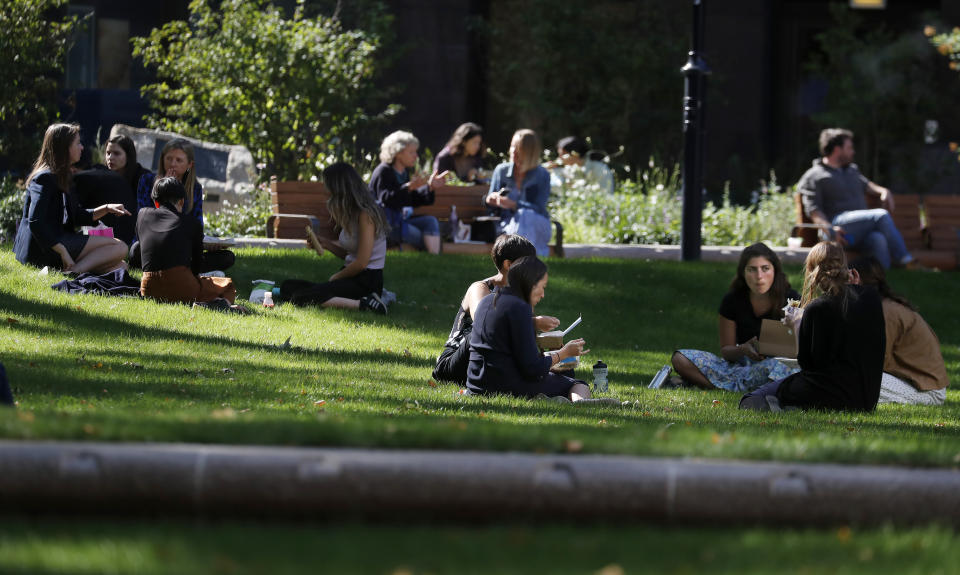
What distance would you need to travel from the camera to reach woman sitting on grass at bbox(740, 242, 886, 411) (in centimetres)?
808

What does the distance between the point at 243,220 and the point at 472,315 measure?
7.78 m

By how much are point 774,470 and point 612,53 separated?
18289 mm

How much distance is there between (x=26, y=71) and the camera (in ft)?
56.2

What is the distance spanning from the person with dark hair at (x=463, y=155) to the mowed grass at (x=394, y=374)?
1.83 m

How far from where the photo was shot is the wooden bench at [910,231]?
15.4m

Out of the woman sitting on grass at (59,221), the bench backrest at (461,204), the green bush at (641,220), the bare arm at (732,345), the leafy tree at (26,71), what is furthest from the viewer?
the leafy tree at (26,71)

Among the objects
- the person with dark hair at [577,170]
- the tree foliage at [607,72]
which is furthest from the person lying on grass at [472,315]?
the tree foliage at [607,72]

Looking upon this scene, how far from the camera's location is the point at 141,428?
16.4 ft

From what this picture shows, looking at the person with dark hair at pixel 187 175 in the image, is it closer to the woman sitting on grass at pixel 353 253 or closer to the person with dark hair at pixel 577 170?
the woman sitting on grass at pixel 353 253

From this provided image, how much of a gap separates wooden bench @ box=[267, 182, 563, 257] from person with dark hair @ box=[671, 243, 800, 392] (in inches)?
173

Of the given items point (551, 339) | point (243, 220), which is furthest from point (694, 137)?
point (551, 339)

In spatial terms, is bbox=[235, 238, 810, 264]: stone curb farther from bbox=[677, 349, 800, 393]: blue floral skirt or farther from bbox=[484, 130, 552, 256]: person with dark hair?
bbox=[677, 349, 800, 393]: blue floral skirt

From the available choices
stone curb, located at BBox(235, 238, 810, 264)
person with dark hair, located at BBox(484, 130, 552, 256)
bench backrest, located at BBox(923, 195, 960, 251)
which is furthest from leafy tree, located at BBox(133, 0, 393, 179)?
bench backrest, located at BBox(923, 195, 960, 251)

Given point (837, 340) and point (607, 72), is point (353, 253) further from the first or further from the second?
point (607, 72)
